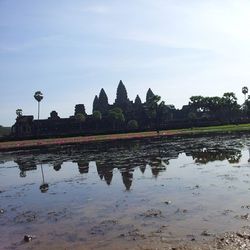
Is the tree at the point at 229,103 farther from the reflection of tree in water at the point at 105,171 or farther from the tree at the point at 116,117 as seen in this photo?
the reflection of tree in water at the point at 105,171

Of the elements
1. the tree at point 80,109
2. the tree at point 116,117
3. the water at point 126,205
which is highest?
the tree at point 80,109

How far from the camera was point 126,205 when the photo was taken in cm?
1520

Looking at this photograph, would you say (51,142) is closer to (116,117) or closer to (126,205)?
(116,117)

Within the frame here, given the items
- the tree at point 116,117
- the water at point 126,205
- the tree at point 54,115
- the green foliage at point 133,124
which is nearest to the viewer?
the water at point 126,205

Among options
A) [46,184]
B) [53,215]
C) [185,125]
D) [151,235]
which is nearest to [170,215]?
[151,235]

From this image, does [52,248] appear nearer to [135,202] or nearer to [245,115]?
[135,202]

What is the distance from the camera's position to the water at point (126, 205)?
36.9ft

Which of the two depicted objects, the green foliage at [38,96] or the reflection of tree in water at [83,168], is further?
the green foliage at [38,96]

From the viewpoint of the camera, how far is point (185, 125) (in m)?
95.9

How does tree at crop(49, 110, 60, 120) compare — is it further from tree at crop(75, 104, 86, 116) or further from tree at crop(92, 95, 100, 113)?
tree at crop(92, 95, 100, 113)

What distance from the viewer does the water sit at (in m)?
11.2

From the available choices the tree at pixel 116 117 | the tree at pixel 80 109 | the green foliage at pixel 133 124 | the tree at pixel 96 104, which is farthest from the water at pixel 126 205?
the tree at pixel 96 104

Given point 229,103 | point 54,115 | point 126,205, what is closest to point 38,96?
point 54,115

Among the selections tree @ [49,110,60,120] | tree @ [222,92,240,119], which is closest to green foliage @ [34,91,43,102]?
tree @ [49,110,60,120]
